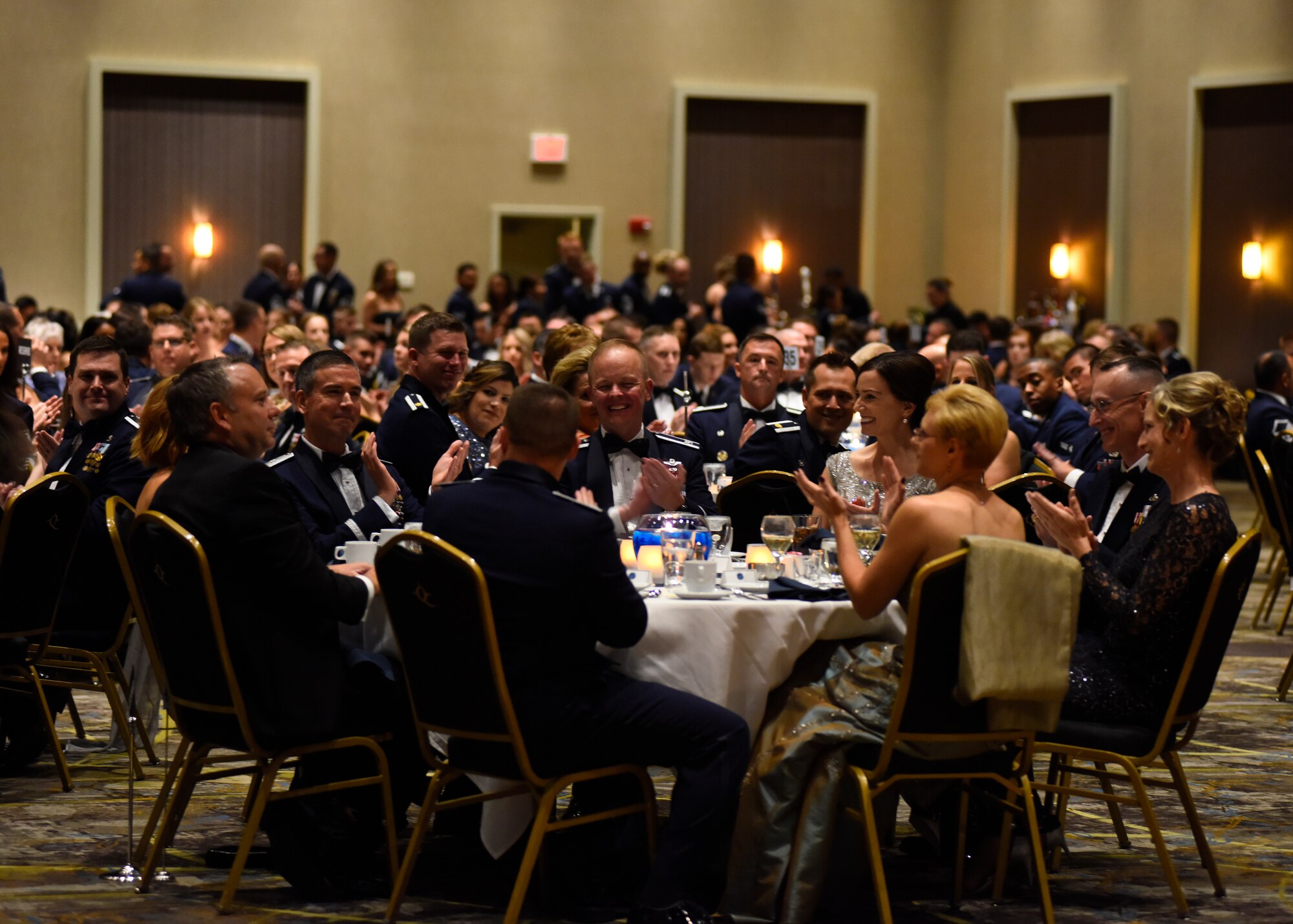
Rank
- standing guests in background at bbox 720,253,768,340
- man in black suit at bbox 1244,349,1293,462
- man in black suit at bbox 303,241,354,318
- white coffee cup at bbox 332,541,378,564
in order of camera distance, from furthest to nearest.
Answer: man in black suit at bbox 303,241,354,318
standing guests in background at bbox 720,253,768,340
man in black suit at bbox 1244,349,1293,462
white coffee cup at bbox 332,541,378,564

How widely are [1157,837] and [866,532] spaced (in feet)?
3.27

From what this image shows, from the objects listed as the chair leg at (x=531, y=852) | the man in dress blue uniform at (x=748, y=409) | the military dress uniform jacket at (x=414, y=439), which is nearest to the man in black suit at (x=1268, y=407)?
the man in dress blue uniform at (x=748, y=409)

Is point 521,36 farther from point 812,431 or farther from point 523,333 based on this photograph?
point 812,431

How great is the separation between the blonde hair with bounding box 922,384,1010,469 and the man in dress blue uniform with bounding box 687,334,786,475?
309 cm

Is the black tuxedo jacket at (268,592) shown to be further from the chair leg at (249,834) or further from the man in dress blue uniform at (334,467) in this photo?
the man in dress blue uniform at (334,467)

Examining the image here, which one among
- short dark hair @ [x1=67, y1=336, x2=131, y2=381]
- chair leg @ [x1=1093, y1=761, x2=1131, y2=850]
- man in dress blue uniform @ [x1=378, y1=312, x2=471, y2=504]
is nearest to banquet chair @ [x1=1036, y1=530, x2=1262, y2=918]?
chair leg @ [x1=1093, y1=761, x2=1131, y2=850]

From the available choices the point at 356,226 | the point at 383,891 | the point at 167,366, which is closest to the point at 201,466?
the point at 383,891

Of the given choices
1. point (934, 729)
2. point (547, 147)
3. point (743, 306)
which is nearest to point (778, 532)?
point (934, 729)

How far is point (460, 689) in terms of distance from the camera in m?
3.53

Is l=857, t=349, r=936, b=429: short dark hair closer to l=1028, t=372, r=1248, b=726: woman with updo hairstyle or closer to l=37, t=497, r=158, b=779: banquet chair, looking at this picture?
l=1028, t=372, r=1248, b=726: woman with updo hairstyle

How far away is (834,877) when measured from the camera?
379 cm

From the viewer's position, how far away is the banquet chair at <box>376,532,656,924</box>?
343 centimetres

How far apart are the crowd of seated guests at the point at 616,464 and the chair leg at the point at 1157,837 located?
15cm

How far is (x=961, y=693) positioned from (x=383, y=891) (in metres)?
1.47
